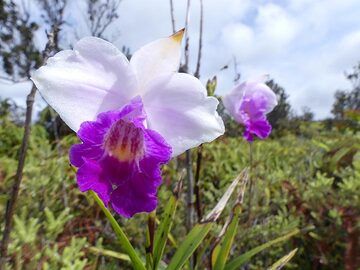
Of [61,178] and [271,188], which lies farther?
[271,188]

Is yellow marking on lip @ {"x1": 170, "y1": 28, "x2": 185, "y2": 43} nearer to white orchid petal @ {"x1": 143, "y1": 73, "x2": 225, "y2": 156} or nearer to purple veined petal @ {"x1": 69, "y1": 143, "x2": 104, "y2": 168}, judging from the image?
white orchid petal @ {"x1": 143, "y1": 73, "x2": 225, "y2": 156}

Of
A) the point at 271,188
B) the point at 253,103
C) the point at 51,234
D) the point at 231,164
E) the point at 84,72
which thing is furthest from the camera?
the point at 231,164

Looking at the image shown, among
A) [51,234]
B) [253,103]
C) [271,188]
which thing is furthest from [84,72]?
[271,188]

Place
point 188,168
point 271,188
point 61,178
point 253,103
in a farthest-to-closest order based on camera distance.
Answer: point 271,188, point 61,178, point 253,103, point 188,168

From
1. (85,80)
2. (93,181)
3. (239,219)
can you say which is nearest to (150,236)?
(93,181)

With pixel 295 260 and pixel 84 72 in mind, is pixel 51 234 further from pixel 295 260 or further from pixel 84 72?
pixel 295 260

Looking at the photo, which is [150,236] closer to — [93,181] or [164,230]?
[164,230]
